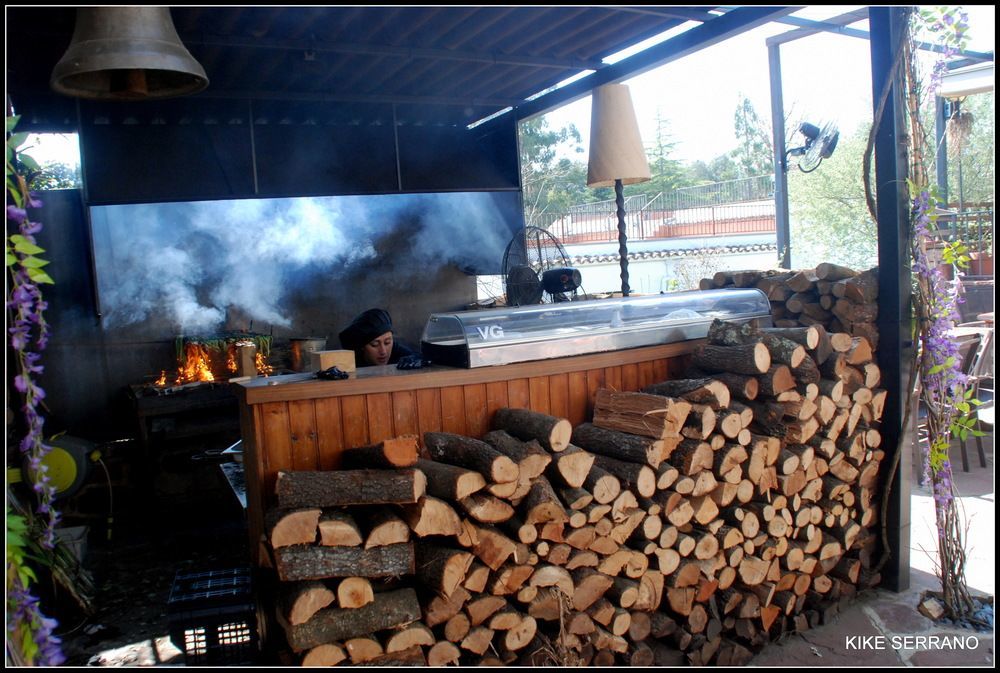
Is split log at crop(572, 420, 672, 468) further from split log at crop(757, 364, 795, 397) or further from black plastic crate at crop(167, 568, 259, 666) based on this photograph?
black plastic crate at crop(167, 568, 259, 666)

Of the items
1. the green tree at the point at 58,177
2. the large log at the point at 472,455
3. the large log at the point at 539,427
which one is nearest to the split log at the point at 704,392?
the large log at the point at 539,427

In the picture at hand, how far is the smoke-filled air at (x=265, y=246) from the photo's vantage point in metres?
7.43

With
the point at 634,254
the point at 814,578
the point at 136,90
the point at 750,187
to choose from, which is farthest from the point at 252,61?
the point at 750,187

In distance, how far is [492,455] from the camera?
3.29 meters

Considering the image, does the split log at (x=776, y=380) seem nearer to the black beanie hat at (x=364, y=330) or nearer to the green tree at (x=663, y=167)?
the black beanie hat at (x=364, y=330)

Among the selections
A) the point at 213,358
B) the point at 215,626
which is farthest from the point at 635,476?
the point at 213,358

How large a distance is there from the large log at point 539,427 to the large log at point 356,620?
944mm

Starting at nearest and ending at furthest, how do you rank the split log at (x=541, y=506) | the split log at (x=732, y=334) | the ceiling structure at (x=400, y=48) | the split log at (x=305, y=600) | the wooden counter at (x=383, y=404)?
the split log at (x=305, y=600) → the split log at (x=541, y=506) → the wooden counter at (x=383, y=404) → the split log at (x=732, y=334) → the ceiling structure at (x=400, y=48)

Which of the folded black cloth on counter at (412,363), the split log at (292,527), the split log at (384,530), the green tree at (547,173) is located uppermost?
the green tree at (547,173)

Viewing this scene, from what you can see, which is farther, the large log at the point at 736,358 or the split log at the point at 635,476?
the large log at the point at 736,358

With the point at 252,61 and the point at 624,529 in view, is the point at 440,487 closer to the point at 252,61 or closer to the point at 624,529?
the point at 624,529

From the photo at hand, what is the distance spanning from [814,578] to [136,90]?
15.0 ft

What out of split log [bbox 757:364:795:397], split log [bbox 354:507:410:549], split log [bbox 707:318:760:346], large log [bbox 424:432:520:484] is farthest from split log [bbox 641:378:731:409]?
split log [bbox 354:507:410:549]

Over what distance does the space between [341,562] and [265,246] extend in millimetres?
5758
